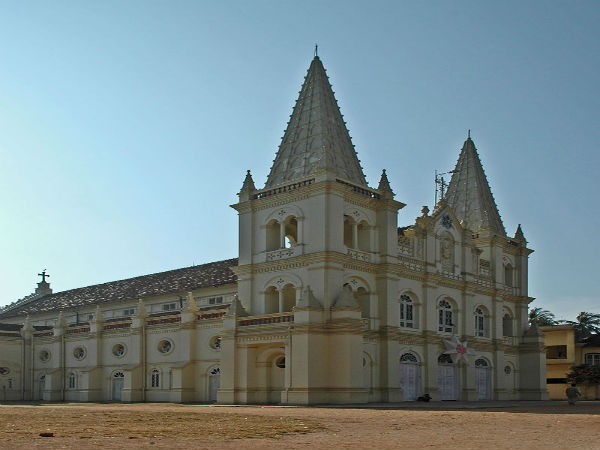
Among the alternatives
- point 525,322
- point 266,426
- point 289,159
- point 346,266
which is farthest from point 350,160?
point 266,426

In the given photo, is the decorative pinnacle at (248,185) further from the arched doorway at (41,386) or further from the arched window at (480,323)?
the arched doorway at (41,386)

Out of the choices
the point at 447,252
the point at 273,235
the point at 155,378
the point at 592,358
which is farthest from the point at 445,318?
the point at 592,358

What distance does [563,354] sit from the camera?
6494 centimetres

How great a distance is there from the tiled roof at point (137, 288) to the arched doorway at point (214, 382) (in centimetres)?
649

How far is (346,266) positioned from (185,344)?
12.1m

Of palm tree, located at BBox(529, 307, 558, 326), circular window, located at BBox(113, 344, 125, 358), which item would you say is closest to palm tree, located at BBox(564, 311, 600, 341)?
palm tree, located at BBox(529, 307, 558, 326)

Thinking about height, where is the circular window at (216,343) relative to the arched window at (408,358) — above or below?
above

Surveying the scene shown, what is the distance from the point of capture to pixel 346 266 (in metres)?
41.0

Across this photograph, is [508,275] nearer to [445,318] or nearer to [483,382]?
[483,382]

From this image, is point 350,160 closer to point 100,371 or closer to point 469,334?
point 469,334

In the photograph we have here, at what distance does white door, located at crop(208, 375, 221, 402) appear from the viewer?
44562mm

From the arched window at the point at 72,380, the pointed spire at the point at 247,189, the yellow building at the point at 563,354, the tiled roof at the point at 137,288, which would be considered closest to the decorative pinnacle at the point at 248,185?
the pointed spire at the point at 247,189

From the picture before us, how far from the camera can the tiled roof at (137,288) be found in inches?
2079

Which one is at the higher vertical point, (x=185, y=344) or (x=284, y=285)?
(x=284, y=285)
